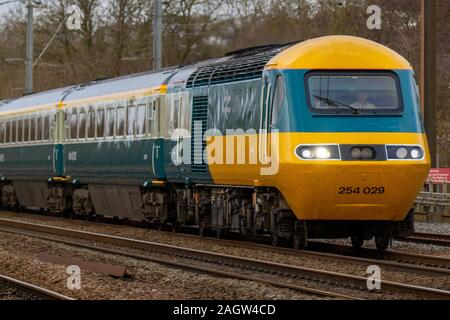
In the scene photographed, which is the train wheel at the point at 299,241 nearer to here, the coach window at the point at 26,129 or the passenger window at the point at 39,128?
the passenger window at the point at 39,128

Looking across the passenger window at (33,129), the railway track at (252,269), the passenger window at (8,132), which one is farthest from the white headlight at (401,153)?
the passenger window at (8,132)

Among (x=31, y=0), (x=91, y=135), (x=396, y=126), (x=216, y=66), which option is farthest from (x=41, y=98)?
(x=396, y=126)

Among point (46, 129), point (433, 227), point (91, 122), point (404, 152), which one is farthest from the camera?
point (46, 129)

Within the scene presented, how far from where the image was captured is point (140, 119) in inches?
846

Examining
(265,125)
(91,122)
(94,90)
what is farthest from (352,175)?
(94,90)

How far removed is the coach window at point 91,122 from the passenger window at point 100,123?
348 mm

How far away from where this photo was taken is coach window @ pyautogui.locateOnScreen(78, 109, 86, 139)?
2462 cm

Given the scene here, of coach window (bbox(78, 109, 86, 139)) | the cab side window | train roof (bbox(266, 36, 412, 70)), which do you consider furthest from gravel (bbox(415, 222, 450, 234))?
coach window (bbox(78, 109, 86, 139))

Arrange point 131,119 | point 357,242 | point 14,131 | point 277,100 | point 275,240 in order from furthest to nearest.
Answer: point 14,131 < point 131,119 < point 357,242 < point 275,240 < point 277,100

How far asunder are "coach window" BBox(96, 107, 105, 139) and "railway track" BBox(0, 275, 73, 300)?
1105 cm

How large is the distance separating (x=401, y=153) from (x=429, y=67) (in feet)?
30.3

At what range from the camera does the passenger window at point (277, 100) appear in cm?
1537

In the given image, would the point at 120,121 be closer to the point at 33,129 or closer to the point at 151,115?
the point at 151,115
